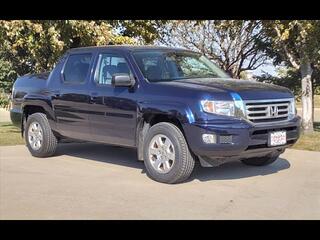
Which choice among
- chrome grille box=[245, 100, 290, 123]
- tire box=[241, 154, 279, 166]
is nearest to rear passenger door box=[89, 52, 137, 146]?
chrome grille box=[245, 100, 290, 123]

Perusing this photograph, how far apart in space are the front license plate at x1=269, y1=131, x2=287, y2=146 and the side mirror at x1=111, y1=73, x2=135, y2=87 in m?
1.92

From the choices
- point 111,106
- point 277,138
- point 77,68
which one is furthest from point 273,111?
point 77,68

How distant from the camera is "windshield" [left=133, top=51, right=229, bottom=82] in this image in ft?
24.3

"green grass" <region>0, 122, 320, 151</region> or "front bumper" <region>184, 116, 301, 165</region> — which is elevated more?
"front bumper" <region>184, 116, 301, 165</region>

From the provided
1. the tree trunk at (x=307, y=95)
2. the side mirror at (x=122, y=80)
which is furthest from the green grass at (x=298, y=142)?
the side mirror at (x=122, y=80)

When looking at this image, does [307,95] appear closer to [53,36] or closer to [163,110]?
[53,36]

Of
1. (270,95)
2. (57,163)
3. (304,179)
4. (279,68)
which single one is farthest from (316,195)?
(279,68)

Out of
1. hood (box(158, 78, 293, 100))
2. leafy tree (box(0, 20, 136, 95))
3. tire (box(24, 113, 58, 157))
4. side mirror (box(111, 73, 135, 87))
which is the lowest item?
tire (box(24, 113, 58, 157))

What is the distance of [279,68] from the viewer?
19844 millimetres

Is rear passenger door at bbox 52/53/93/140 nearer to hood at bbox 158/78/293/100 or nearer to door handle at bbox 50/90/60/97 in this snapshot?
door handle at bbox 50/90/60/97

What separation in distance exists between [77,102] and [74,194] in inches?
86.5

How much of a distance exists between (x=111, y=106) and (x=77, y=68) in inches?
47.5
